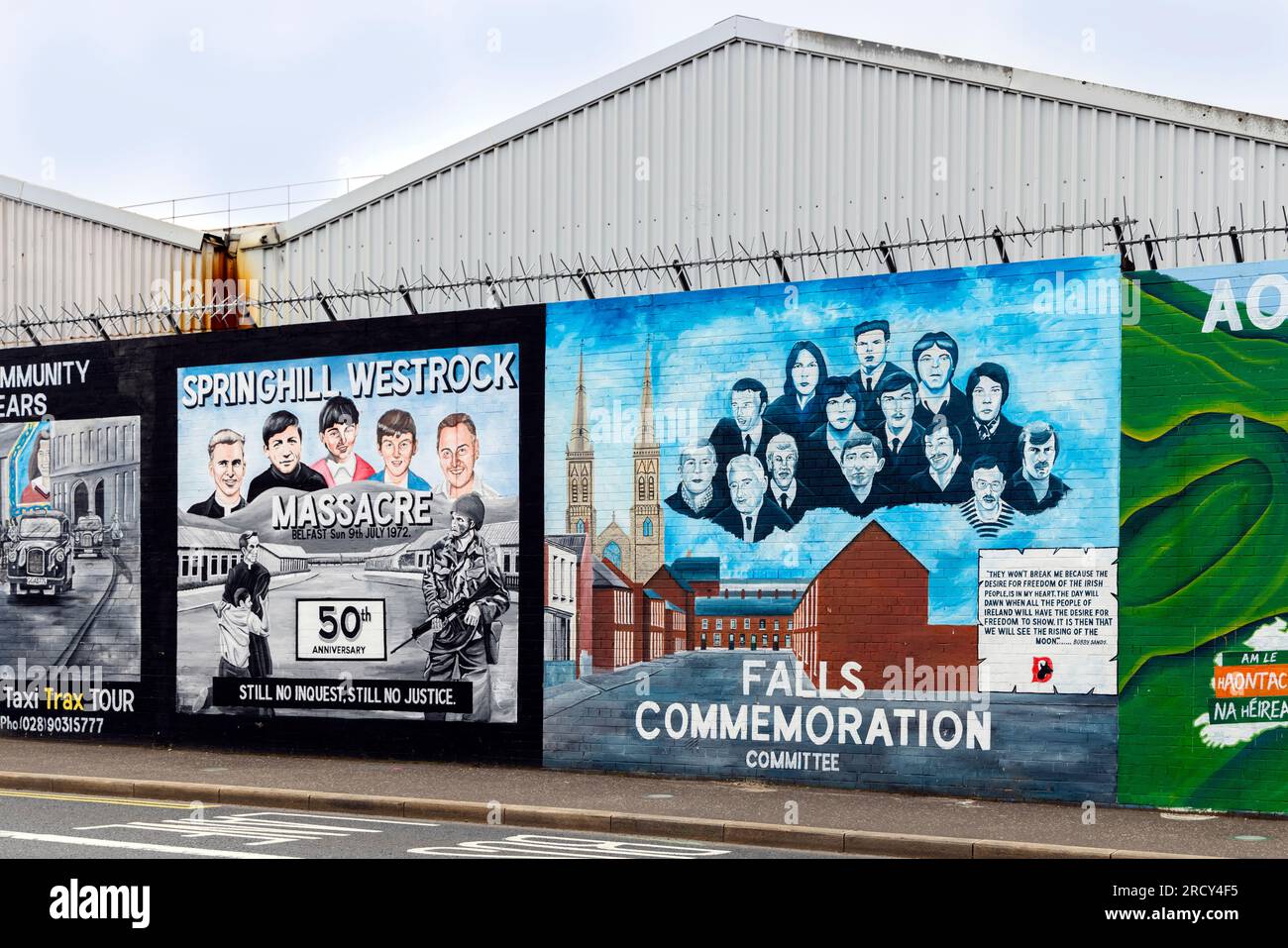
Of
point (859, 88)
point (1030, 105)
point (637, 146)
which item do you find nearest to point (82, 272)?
point (637, 146)

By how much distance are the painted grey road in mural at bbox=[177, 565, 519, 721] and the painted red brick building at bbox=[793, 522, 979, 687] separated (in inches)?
129

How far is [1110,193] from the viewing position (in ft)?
58.9

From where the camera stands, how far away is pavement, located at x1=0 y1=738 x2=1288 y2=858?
1183cm

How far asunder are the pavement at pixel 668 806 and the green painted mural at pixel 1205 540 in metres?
0.48

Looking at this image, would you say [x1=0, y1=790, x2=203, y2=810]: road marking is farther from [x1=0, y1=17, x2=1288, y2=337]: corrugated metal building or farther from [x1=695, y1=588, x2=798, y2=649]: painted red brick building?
[x1=0, y1=17, x2=1288, y2=337]: corrugated metal building

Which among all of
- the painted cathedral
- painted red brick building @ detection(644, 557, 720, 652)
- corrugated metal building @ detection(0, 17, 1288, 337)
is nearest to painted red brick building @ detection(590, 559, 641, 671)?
the painted cathedral

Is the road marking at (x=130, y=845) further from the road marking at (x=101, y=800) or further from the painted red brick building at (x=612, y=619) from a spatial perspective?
the painted red brick building at (x=612, y=619)

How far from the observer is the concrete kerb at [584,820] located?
37.7 feet

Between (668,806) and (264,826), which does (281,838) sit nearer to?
(264,826)

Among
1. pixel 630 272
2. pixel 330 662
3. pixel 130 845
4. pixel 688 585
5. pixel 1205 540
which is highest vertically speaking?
pixel 630 272

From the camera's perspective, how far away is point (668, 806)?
13422 millimetres

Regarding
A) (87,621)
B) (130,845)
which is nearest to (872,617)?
(130,845)

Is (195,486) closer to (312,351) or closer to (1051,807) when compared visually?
(312,351)

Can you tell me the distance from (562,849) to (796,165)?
33.6ft
